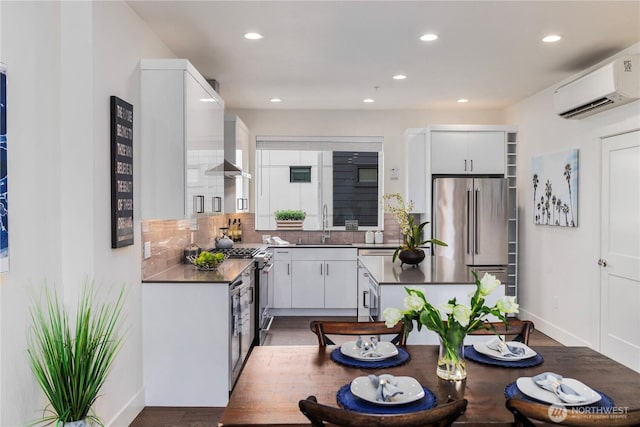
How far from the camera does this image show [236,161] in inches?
217

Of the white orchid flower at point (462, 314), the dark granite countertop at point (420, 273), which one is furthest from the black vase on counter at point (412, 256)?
the white orchid flower at point (462, 314)

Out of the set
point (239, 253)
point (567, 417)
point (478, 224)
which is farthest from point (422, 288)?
point (478, 224)

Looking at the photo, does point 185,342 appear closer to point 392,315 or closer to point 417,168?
point 392,315

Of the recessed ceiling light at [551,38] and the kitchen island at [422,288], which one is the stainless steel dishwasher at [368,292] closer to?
the kitchen island at [422,288]

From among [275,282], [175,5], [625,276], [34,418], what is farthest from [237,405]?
[275,282]

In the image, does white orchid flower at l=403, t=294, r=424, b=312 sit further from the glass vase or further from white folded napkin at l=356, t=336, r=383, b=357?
white folded napkin at l=356, t=336, r=383, b=357

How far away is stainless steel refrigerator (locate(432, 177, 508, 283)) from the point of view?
587 centimetres

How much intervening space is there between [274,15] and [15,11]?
1.61 metres

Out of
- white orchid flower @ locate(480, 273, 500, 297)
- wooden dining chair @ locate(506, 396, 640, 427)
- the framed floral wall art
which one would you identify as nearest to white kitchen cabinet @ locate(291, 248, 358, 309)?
the framed floral wall art

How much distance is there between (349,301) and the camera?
6180 millimetres

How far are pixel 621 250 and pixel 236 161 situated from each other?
393cm

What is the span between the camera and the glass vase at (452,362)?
1739 mm

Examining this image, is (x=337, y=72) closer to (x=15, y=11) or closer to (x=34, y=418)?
(x=15, y=11)

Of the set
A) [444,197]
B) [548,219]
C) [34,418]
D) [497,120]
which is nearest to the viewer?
[34,418]
